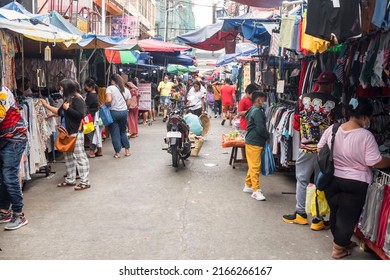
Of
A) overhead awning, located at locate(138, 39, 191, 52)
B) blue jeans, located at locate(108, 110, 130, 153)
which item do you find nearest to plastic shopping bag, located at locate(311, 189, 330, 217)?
blue jeans, located at locate(108, 110, 130, 153)

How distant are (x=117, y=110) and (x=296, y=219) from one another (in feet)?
17.6

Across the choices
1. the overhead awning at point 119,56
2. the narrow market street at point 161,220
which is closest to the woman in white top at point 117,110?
the narrow market street at point 161,220

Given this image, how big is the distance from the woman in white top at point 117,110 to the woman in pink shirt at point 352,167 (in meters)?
6.23

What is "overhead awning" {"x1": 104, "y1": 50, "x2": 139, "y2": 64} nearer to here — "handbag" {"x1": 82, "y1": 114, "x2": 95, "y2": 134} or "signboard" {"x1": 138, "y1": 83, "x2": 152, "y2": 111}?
"signboard" {"x1": 138, "y1": 83, "x2": 152, "y2": 111}

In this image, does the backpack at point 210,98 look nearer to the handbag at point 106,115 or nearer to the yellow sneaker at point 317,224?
the handbag at point 106,115

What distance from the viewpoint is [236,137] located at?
29.4ft

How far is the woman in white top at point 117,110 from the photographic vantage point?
9844 millimetres

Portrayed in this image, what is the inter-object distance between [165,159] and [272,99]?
2800 millimetres

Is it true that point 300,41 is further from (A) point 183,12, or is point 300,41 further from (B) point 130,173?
(A) point 183,12

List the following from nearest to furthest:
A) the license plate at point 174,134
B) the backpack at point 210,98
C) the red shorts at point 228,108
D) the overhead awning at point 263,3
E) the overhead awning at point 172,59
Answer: the overhead awning at point 263,3 < the license plate at point 174,134 < the red shorts at point 228,108 < the overhead awning at point 172,59 < the backpack at point 210,98

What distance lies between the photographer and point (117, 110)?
9.85m

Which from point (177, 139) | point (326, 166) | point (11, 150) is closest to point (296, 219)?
point (326, 166)

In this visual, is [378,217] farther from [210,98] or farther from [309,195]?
[210,98]

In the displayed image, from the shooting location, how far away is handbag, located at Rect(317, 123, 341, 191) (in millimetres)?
4496
